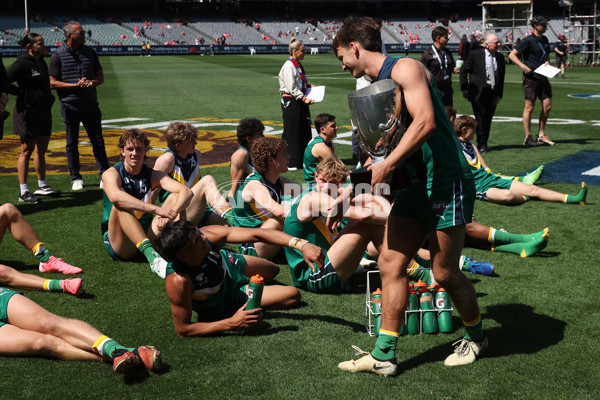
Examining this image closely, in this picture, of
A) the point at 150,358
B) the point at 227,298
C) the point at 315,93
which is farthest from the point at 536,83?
the point at 150,358

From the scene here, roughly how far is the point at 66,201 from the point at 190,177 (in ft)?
9.51

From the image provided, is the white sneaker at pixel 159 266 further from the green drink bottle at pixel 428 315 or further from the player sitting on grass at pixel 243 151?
the green drink bottle at pixel 428 315

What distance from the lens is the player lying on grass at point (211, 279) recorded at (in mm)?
4219

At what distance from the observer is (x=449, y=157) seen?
12.6 feet

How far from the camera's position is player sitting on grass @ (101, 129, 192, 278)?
5.94 m

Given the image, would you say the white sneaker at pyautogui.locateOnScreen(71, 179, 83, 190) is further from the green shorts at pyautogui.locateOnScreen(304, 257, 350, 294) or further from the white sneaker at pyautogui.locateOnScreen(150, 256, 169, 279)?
the green shorts at pyautogui.locateOnScreen(304, 257, 350, 294)

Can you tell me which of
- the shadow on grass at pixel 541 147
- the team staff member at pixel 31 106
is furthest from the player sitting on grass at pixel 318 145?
the shadow on grass at pixel 541 147

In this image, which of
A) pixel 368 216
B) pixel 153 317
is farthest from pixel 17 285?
pixel 368 216

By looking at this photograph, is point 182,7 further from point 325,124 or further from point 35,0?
point 325,124

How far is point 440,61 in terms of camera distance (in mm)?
11391

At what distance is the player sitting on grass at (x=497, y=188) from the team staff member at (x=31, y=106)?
5.70 m

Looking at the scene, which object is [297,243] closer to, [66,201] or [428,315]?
[428,315]

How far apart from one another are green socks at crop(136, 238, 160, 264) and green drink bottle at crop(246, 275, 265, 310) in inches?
71.0

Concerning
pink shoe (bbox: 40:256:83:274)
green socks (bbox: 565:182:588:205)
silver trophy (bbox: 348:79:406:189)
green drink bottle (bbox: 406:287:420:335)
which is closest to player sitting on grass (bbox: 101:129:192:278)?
pink shoe (bbox: 40:256:83:274)
